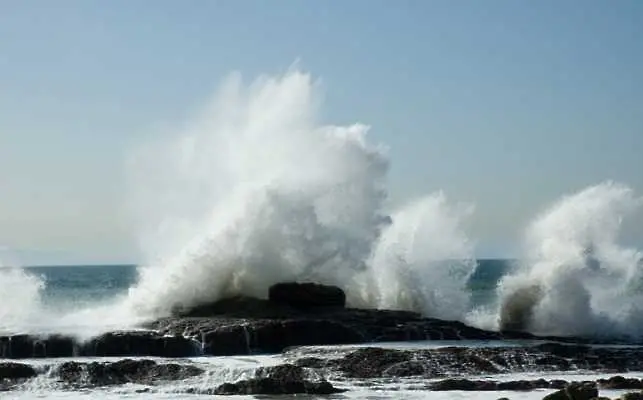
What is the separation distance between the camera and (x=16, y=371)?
22.6 meters

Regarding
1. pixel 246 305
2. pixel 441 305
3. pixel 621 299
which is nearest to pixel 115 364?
pixel 246 305

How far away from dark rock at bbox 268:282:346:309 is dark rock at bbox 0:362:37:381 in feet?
33.3

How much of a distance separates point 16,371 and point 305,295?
10843mm

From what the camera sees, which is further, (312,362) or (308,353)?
(308,353)

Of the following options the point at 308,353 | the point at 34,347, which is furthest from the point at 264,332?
the point at 34,347

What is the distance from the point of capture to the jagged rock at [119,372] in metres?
22.3

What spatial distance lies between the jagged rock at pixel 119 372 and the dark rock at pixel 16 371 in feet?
1.96

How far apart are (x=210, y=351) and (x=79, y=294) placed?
49.9 m

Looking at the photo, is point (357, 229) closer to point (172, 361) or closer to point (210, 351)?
point (210, 351)

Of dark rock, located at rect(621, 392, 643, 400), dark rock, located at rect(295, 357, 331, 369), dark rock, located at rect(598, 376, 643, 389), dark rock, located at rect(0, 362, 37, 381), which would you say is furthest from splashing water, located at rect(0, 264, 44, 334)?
dark rock, located at rect(621, 392, 643, 400)

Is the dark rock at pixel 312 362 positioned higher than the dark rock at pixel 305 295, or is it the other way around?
the dark rock at pixel 305 295

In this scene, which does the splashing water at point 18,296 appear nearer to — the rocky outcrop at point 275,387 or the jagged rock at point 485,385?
the rocky outcrop at point 275,387

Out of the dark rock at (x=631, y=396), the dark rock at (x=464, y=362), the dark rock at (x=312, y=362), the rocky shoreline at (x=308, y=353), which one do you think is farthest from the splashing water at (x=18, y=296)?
the dark rock at (x=631, y=396)

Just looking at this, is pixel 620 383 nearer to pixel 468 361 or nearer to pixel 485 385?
pixel 485 385
